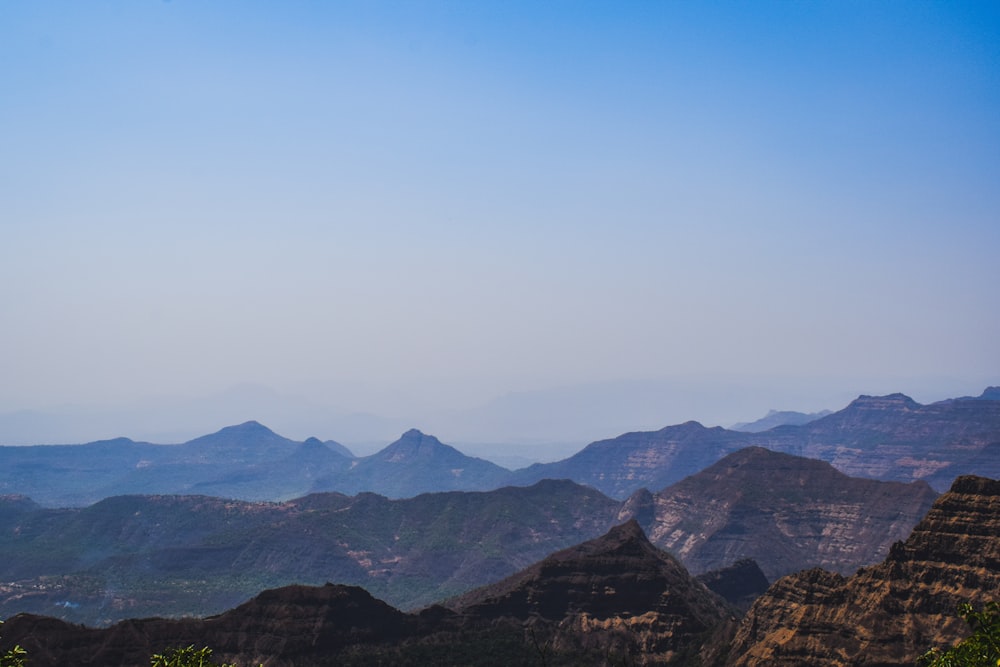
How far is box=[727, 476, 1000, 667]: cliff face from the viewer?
11675 centimetres

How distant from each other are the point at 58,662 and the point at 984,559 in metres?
136

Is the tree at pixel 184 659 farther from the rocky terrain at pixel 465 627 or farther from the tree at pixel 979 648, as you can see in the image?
the rocky terrain at pixel 465 627

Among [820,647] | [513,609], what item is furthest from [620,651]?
[820,647]

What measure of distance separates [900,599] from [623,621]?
55271 mm

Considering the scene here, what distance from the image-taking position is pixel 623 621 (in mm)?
162500

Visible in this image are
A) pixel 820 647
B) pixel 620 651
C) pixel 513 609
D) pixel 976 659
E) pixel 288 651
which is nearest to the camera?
pixel 976 659

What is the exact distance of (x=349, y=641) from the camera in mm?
145875

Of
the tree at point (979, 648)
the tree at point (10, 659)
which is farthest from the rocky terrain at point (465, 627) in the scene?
the tree at point (979, 648)

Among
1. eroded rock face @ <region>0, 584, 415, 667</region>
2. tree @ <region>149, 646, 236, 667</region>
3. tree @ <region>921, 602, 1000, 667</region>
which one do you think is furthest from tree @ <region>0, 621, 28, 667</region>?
eroded rock face @ <region>0, 584, 415, 667</region>

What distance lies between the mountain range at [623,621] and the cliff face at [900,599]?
19 cm

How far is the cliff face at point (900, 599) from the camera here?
383 feet

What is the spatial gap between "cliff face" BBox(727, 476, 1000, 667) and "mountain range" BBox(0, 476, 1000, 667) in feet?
0.62

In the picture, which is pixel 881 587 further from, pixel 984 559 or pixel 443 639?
pixel 443 639

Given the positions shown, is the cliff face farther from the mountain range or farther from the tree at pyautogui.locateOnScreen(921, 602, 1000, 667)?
the tree at pyautogui.locateOnScreen(921, 602, 1000, 667)
